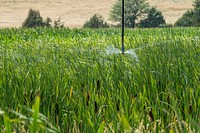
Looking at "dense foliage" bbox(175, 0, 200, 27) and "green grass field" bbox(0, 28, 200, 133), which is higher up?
"green grass field" bbox(0, 28, 200, 133)

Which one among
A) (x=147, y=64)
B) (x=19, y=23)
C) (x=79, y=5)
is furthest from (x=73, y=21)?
(x=147, y=64)

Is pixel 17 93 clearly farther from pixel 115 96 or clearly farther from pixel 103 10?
pixel 103 10

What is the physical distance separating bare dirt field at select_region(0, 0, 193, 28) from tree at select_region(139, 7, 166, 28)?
26.6 feet

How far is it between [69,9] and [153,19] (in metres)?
19.1

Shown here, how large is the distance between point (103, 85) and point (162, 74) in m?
0.25

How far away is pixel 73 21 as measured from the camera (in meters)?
43.8

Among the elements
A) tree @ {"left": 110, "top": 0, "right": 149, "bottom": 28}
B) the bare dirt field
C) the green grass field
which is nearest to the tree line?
tree @ {"left": 110, "top": 0, "right": 149, "bottom": 28}

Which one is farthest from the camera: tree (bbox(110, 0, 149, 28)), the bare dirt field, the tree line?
the bare dirt field

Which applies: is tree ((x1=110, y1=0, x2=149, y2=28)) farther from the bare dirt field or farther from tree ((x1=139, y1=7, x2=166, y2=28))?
the bare dirt field

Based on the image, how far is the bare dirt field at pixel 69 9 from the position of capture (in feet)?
149

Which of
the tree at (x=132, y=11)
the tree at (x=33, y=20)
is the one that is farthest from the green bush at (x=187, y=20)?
the tree at (x=33, y=20)

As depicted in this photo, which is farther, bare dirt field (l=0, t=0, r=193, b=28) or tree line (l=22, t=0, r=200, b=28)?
bare dirt field (l=0, t=0, r=193, b=28)

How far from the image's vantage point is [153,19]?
33938mm

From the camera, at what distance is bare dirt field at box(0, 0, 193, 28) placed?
45.3 metres
